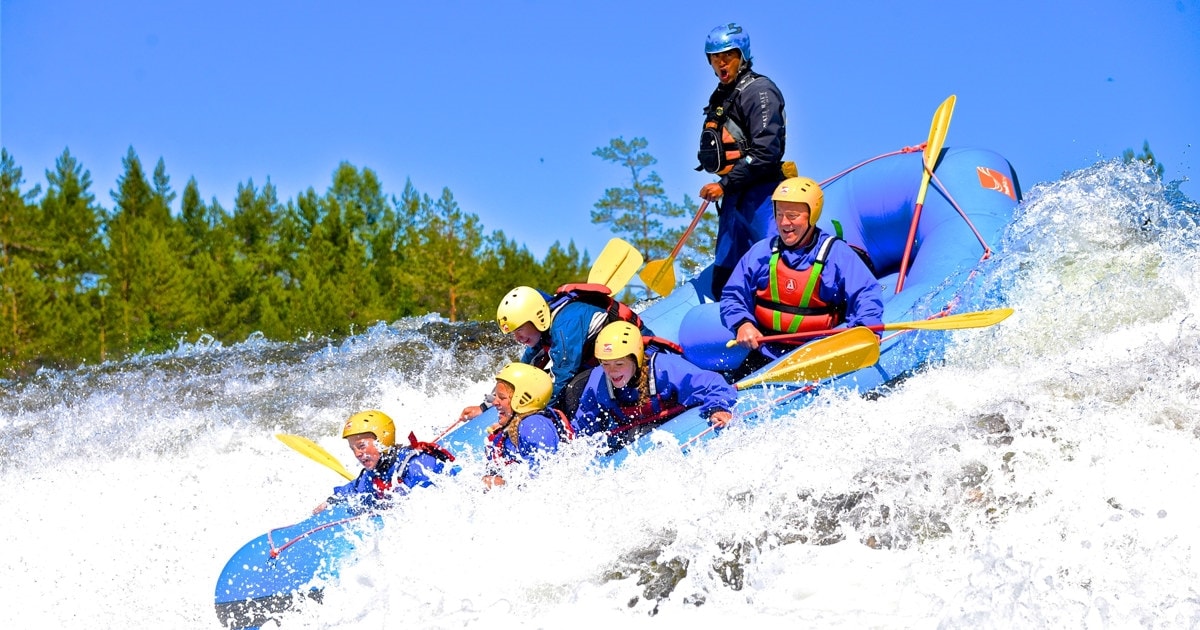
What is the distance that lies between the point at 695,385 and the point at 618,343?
0.36 metres

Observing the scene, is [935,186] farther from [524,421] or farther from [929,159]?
[524,421]

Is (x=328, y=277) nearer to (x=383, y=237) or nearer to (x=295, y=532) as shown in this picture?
(x=383, y=237)

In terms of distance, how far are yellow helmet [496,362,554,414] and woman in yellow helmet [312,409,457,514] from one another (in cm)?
38

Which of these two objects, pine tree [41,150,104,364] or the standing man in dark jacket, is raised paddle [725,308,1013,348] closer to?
the standing man in dark jacket

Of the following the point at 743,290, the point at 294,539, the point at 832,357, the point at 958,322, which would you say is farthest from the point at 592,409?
the point at 958,322

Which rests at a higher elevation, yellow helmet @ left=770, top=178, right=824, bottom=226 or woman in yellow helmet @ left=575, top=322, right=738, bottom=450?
yellow helmet @ left=770, top=178, right=824, bottom=226

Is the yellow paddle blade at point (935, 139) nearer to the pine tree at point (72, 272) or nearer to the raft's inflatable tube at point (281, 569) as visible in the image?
the raft's inflatable tube at point (281, 569)

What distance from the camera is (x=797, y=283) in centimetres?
473

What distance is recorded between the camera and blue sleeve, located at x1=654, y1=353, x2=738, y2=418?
4367mm

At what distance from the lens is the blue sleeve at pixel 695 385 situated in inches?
172

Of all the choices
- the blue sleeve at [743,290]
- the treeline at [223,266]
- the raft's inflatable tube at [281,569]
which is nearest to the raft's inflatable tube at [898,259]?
the blue sleeve at [743,290]

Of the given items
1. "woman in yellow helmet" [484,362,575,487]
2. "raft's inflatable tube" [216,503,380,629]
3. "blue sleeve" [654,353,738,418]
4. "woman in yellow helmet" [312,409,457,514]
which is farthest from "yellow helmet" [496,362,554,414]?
"raft's inflatable tube" [216,503,380,629]

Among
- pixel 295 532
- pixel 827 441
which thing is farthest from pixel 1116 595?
pixel 295 532

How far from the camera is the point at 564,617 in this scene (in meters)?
3.22
